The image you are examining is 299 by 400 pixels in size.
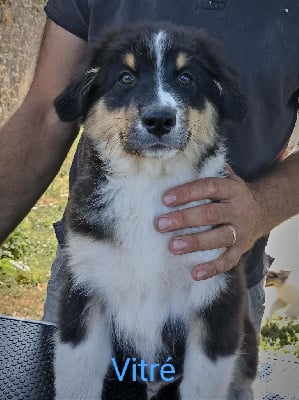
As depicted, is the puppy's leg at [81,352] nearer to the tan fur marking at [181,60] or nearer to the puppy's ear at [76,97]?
the puppy's ear at [76,97]

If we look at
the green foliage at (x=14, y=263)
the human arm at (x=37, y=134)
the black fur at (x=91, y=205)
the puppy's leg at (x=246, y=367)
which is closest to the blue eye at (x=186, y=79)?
the black fur at (x=91, y=205)

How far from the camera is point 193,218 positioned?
1.42 metres

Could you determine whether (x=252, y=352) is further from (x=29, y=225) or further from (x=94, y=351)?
(x=29, y=225)

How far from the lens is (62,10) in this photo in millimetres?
1760

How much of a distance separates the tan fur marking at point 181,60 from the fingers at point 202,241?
314 millimetres

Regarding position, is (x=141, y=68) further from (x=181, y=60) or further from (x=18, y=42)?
(x=18, y=42)

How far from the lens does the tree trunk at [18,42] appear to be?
2.09 metres

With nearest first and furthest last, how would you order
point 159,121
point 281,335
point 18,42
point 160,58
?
point 159,121
point 160,58
point 281,335
point 18,42

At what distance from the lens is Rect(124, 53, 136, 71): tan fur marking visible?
1388mm

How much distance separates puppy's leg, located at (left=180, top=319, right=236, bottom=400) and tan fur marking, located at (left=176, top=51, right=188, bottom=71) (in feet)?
1.61

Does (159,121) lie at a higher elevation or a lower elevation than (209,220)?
higher

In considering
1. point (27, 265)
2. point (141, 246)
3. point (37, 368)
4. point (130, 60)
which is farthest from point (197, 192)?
point (27, 265)

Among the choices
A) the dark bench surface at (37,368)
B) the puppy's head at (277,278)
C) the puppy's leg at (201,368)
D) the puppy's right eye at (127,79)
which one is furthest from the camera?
the puppy's head at (277,278)

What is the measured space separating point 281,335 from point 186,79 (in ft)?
3.07
